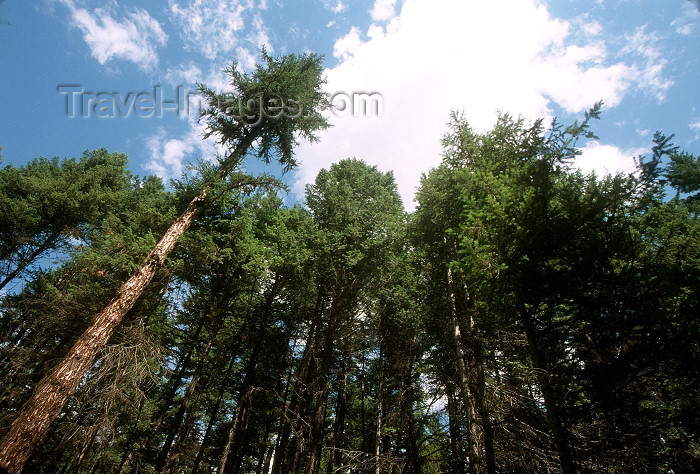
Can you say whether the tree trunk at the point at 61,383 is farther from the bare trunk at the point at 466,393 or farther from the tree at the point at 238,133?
the bare trunk at the point at 466,393

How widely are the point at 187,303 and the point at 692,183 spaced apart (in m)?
26.9

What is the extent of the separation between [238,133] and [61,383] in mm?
8924

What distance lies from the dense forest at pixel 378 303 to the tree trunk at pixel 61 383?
1.7 inches

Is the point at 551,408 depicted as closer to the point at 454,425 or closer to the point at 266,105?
the point at 454,425

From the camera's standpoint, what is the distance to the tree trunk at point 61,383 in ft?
14.5

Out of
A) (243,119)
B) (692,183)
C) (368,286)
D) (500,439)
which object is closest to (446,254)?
(368,286)

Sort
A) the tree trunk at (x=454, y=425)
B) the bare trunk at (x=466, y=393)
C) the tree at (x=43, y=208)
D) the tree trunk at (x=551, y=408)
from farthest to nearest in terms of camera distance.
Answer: the tree at (x=43, y=208)
the tree trunk at (x=454, y=425)
the bare trunk at (x=466, y=393)
the tree trunk at (x=551, y=408)

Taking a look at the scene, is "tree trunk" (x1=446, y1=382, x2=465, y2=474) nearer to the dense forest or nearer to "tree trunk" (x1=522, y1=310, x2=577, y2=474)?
the dense forest

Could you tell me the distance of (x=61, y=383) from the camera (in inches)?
198

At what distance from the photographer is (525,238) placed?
4996 millimetres

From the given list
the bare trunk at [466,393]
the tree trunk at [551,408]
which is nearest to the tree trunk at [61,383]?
the bare trunk at [466,393]

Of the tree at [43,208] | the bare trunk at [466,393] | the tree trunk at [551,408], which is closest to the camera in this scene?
the tree trunk at [551,408]

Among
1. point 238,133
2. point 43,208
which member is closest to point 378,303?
point 238,133

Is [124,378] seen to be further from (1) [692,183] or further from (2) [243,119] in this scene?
(1) [692,183]
